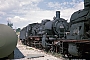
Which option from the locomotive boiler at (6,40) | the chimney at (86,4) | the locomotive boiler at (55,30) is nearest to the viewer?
the locomotive boiler at (6,40)

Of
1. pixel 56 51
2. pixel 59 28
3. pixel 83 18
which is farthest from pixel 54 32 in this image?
pixel 83 18

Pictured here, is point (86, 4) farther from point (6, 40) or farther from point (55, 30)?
point (55, 30)

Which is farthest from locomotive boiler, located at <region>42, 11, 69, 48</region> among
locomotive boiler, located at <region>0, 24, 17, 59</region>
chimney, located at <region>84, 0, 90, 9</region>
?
locomotive boiler, located at <region>0, 24, 17, 59</region>

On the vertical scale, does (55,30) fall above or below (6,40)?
above

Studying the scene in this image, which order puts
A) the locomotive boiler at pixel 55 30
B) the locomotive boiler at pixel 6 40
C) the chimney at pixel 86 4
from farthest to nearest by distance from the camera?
the locomotive boiler at pixel 55 30 < the chimney at pixel 86 4 < the locomotive boiler at pixel 6 40

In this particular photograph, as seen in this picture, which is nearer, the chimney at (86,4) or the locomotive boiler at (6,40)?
the locomotive boiler at (6,40)

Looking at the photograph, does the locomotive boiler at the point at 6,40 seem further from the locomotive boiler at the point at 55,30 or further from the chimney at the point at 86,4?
the locomotive boiler at the point at 55,30

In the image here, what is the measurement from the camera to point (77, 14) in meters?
8.84

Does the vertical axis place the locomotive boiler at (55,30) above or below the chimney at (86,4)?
below

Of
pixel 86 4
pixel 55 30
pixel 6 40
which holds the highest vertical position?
pixel 86 4

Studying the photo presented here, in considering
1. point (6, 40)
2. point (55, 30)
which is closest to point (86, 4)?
point (6, 40)

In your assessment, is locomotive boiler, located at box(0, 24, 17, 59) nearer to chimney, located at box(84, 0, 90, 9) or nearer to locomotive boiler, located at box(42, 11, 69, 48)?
chimney, located at box(84, 0, 90, 9)

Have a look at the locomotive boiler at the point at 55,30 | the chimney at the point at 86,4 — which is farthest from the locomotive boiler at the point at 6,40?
the locomotive boiler at the point at 55,30

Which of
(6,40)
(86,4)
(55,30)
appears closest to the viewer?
(6,40)
